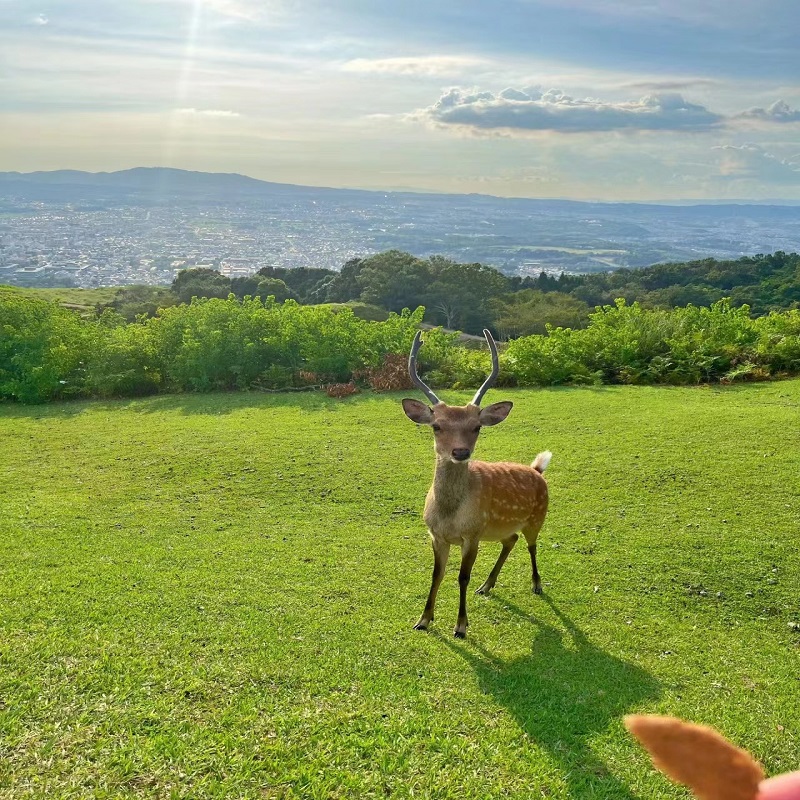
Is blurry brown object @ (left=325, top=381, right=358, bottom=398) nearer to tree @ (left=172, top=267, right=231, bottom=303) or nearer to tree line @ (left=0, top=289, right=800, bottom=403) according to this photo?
tree line @ (left=0, top=289, right=800, bottom=403)

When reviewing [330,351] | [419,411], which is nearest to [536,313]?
[330,351]

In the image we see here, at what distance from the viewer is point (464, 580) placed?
18.7ft

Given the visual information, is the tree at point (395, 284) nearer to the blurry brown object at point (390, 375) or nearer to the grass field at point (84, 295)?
the grass field at point (84, 295)

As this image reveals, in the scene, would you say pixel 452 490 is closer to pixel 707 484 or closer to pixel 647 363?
pixel 707 484

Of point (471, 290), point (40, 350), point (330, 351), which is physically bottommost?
point (40, 350)

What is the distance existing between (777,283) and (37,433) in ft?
170

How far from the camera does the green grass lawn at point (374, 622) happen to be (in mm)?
4078

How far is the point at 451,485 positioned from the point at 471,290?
51.3 metres

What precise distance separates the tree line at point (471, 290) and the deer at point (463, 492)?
136 ft

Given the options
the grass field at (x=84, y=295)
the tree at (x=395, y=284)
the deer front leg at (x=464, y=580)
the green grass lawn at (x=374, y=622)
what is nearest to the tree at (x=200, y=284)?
the grass field at (x=84, y=295)

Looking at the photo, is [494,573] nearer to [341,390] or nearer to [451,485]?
[451,485]

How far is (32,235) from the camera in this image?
12506cm

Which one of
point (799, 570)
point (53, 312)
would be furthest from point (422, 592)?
point (53, 312)

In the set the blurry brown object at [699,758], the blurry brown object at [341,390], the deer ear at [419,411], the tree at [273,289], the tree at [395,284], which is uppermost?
the tree at [395,284]
